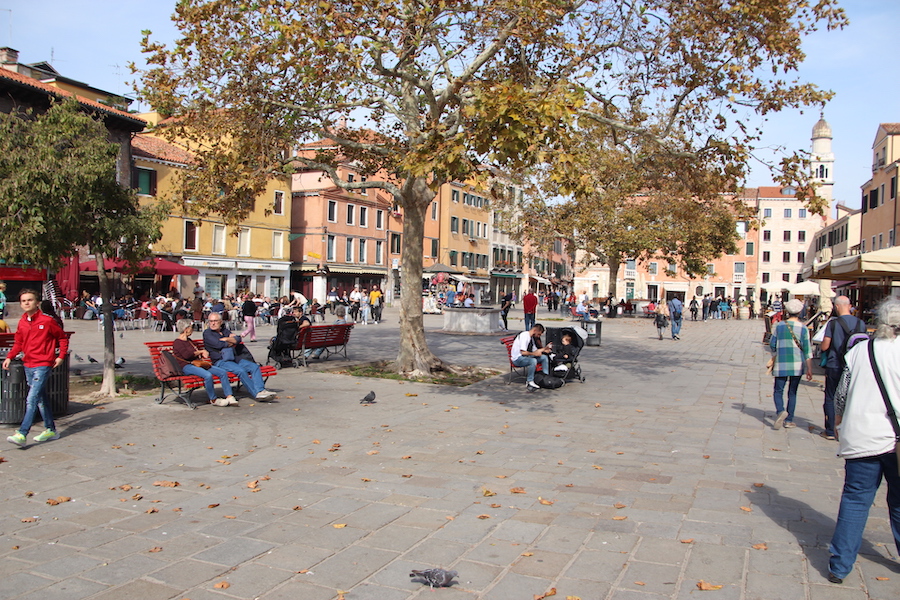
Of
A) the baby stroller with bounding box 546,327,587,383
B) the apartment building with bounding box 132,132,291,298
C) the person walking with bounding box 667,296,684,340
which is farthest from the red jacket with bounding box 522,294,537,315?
the apartment building with bounding box 132,132,291,298

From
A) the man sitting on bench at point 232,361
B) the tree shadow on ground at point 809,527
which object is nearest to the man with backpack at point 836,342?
the tree shadow on ground at point 809,527

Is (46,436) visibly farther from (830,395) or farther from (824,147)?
(824,147)

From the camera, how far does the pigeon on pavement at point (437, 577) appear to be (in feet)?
12.7

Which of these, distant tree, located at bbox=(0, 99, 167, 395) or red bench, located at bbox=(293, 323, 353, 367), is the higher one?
distant tree, located at bbox=(0, 99, 167, 395)

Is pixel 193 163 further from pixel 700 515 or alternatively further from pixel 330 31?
pixel 700 515

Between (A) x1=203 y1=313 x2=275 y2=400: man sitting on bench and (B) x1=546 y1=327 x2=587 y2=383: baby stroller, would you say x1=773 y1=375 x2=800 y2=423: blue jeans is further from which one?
(A) x1=203 y1=313 x2=275 y2=400: man sitting on bench

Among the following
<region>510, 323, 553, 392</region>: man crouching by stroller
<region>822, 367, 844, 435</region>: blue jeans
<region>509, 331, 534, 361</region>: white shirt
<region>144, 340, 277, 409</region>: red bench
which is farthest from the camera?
<region>509, 331, 534, 361</region>: white shirt

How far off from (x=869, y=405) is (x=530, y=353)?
742 cm

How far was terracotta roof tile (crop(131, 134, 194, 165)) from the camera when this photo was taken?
Answer: 37.1 meters

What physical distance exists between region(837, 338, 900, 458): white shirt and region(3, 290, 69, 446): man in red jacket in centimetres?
677

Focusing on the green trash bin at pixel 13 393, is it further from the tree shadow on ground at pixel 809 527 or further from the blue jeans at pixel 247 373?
the tree shadow on ground at pixel 809 527

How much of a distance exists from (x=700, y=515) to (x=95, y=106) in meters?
31.7

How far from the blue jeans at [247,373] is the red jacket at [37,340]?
2497mm

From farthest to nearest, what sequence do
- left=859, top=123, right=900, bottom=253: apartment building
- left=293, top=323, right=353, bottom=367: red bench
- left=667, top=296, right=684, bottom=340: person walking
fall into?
left=859, top=123, right=900, bottom=253: apartment building
left=667, top=296, right=684, bottom=340: person walking
left=293, top=323, right=353, bottom=367: red bench
